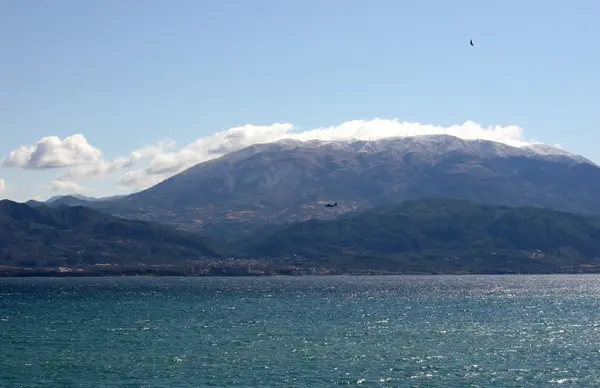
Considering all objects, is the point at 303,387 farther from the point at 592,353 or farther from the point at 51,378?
the point at 592,353

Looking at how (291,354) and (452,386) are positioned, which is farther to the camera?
(291,354)

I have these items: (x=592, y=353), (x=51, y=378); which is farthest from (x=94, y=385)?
(x=592, y=353)

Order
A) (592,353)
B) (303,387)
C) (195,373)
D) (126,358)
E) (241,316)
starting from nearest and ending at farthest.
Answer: (303,387) < (195,373) < (126,358) < (592,353) < (241,316)

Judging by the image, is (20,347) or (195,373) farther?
(20,347)

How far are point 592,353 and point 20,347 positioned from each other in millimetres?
89920

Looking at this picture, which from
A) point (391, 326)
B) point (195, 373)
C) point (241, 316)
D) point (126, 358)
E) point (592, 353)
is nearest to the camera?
point (195, 373)

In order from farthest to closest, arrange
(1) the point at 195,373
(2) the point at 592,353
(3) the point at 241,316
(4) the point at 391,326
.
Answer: (3) the point at 241,316 → (4) the point at 391,326 → (2) the point at 592,353 → (1) the point at 195,373

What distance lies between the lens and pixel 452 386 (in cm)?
9531

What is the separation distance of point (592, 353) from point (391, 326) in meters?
49.2

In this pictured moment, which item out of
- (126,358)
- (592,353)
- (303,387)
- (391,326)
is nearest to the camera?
(303,387)

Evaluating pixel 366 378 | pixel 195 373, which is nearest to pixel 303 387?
pixel 366 378

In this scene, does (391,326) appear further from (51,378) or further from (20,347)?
(51,378)

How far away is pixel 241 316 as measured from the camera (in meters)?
197

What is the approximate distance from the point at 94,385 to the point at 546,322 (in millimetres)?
118336
